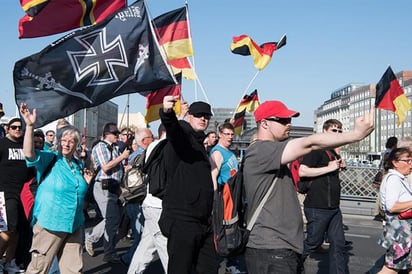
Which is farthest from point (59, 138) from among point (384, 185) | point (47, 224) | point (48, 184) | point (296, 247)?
point (384, 185)

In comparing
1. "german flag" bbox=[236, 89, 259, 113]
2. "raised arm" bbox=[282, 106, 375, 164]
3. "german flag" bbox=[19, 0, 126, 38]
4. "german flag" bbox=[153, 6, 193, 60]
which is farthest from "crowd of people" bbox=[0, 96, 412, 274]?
"german flag" bbox=[236, 89, 259, 113]

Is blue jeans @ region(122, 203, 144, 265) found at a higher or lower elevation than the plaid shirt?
lower

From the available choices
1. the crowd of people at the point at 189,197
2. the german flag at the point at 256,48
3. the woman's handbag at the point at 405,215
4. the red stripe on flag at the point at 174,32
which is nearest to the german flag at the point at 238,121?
the german flag at the point at 256,48

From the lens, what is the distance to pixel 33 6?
20.4ft

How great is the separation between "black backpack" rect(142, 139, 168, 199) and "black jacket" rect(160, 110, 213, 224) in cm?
13

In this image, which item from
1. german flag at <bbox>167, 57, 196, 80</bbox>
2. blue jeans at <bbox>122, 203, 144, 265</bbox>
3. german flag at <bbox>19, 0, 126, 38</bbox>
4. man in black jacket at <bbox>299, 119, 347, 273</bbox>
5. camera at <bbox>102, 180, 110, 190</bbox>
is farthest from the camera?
german flag at <bbox>167, 57, 196, 80</bbox>

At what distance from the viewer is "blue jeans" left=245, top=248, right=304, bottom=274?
3311mm

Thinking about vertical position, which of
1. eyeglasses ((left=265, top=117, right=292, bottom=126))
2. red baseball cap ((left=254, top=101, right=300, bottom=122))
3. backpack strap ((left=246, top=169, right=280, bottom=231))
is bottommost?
backpack strap ((left=246, top=169, right=280, bottom=231))

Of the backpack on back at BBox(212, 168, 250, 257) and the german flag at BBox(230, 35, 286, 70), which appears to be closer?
the backpack on back at BBox(212, 168, 250, 257)

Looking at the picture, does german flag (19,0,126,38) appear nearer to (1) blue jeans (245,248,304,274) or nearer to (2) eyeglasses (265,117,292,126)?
(2) eyeglasses (265,117,292,126)

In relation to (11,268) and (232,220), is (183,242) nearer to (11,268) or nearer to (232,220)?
(232,220)

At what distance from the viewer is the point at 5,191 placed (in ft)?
20.2

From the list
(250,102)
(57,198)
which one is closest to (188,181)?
(57,198)

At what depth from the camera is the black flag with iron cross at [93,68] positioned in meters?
5.47
